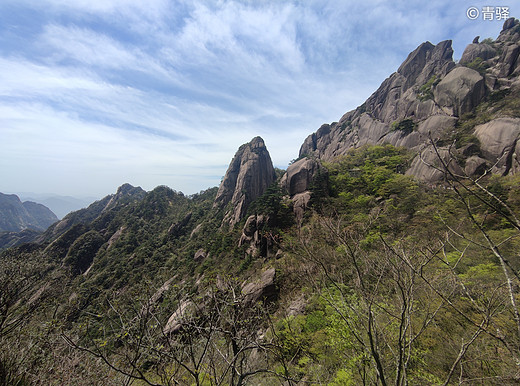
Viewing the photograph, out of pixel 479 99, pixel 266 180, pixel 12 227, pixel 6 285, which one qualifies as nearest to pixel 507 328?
pixel 6 285

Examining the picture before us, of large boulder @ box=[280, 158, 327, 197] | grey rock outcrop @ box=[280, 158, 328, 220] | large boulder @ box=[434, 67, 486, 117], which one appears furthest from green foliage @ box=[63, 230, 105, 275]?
large boulder @ box=[434, 67, 486, 117]

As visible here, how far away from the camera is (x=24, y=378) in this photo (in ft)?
15.0

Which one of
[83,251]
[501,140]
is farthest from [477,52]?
[83,251]

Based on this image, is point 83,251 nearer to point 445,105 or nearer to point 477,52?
point 445,105

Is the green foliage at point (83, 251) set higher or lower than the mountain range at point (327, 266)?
lower

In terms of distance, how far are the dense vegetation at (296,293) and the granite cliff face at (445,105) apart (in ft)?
13.5

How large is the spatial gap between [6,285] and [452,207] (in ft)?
75.6

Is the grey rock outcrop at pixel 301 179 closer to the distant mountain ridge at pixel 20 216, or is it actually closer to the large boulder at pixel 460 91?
the large boulder at pixel 460 91

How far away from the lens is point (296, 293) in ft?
40.8

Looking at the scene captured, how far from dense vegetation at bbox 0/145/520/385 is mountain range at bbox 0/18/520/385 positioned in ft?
0.29

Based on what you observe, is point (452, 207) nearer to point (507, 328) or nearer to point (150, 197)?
point (507, 328)

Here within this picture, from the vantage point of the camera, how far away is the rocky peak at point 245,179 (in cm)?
3728

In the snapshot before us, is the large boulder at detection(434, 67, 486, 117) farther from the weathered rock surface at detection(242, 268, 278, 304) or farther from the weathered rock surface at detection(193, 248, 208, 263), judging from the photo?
the weathered rock surface at detection(193, 248, 208, 263)

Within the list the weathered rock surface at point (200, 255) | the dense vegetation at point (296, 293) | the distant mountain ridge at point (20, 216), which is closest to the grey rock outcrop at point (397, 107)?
the dense vegetation at point (296, 293)
